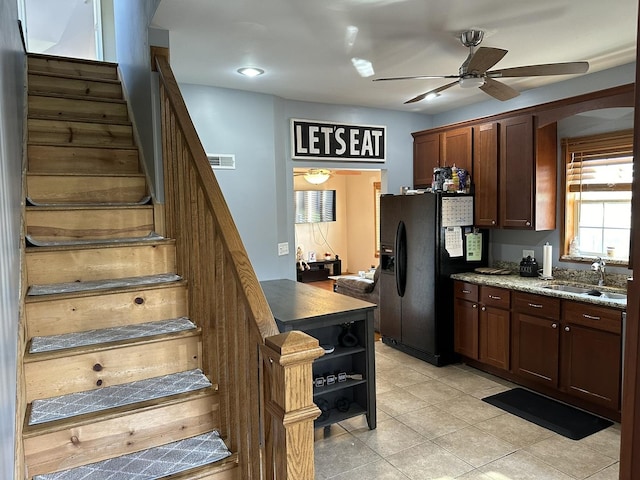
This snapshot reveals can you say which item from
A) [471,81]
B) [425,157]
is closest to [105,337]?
[471,81]

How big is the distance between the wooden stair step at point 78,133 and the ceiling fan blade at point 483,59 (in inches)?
91.8

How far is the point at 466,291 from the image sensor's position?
14.4 ft

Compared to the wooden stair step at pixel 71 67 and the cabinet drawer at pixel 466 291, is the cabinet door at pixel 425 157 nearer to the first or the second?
the cabinet drawer at pixel 466 291

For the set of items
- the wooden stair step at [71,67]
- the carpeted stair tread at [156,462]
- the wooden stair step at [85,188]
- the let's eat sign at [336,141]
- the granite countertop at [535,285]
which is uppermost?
the wooden stair step at [71,67]

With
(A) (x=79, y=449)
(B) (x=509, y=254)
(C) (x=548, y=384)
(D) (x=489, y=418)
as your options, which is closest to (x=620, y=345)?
(C) (x=548, y=384)

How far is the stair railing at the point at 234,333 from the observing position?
1.22 metres

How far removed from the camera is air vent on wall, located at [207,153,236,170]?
13.6 feet

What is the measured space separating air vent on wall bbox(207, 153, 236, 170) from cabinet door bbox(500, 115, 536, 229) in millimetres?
2540

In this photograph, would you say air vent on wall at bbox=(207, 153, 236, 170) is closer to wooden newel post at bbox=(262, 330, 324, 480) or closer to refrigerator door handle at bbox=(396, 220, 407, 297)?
refrigerator door handle at bbox=(396, 220, 407, 297)

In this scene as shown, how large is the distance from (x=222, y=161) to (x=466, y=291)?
2603mm

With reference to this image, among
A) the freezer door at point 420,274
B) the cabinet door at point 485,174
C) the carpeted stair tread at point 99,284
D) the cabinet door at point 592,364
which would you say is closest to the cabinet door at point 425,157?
the cabinet door at point 485,174

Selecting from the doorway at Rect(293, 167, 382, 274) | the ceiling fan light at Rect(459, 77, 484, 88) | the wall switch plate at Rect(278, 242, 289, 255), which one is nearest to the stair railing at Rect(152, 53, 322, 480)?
the ceiling fan light at Rect(459, 77, 484, 88)

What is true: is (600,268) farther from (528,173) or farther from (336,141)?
(336,141)

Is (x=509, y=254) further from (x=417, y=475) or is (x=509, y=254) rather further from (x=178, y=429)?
(x=178, y=429)
